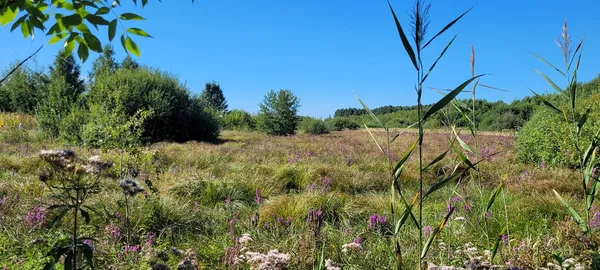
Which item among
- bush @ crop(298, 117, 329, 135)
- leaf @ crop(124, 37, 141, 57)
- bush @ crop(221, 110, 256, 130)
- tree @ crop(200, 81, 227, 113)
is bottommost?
leaf @ crop(124, 37, 141, 57)

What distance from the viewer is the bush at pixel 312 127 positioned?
24.0m

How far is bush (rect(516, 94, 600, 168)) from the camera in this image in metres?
7.15

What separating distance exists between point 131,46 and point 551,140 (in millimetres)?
8704

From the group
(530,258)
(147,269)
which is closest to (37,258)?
(147,269)

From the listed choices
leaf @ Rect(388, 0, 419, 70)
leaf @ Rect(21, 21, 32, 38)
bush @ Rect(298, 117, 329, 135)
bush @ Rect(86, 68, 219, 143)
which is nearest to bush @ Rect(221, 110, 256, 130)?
bush @ Rect(298, 117, 329, 135)

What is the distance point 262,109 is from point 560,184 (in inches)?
709

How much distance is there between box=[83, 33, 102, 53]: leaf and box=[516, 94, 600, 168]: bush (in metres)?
7.71

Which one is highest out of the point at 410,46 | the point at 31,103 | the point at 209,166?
the point at 31,103

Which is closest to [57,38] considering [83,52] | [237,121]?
[83,52]

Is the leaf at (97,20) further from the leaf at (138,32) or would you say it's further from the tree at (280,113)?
the tree at (280,113)

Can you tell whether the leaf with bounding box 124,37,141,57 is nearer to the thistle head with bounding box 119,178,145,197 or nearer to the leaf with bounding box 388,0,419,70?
the thistle head with bounding box 119,178,145,197

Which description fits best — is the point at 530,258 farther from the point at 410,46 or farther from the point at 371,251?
the point at 410,46

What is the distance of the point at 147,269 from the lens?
2.35 m

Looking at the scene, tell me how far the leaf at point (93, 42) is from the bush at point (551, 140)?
7713 mm
